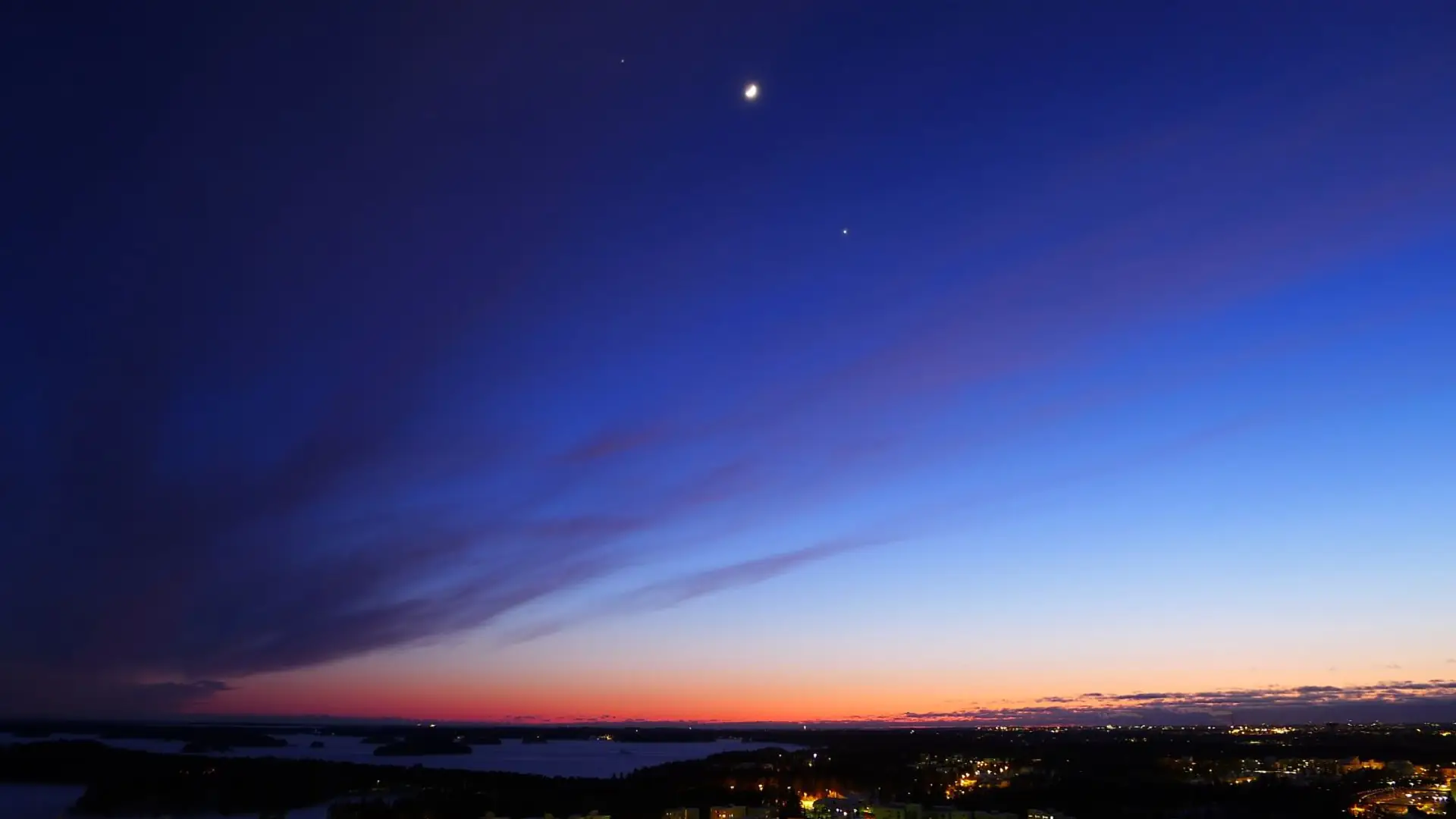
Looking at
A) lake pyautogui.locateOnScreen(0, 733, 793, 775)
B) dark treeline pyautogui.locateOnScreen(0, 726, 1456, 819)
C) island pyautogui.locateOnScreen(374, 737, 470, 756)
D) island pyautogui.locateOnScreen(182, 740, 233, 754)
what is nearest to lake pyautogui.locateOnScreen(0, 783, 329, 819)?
dark treeline pyautogui.locateOnScreen(0, 726, 1456, 819)

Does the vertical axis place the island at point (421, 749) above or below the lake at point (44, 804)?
below

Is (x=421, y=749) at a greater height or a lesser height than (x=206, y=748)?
lesser

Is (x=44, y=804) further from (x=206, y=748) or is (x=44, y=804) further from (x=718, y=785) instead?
(x=206, y=748)

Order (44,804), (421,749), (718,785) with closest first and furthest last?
(44,804) → (718,785) → (421,749)

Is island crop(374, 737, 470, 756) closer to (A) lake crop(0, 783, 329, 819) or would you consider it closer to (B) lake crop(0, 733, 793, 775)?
(B) lake crop(0, 733, 793, 775)

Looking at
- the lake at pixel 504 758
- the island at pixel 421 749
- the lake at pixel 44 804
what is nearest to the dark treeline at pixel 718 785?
the lake at pixel 44 804

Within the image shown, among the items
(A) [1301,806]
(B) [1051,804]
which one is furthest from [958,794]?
(A) [1301,806]

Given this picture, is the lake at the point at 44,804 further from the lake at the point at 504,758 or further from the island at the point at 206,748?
the island at the point at 206,748

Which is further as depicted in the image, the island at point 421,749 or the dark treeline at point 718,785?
the island at point 421,749

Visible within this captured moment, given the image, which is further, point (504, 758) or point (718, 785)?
point (504, 758)

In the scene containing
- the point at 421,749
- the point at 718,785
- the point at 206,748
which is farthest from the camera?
the point at 421,749

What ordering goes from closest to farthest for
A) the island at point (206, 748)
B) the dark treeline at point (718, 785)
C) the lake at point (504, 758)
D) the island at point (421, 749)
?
1. the dark treeline at point (718, 785)
2. the lake at point (504, 758)
3. the island at point (206, 748)
4. the island at point (421, 749)

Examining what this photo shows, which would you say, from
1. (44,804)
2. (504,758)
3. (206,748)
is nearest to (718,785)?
(44,804)

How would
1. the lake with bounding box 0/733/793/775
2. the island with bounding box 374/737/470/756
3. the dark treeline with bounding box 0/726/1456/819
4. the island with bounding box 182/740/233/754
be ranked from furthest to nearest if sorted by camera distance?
the island with bounding box 374/737/470/756, the island with bounding box 182/740/233/754, the lake with bounding box 0/733/793/775, the dark treeline with bounding box 0/726/1456/819
